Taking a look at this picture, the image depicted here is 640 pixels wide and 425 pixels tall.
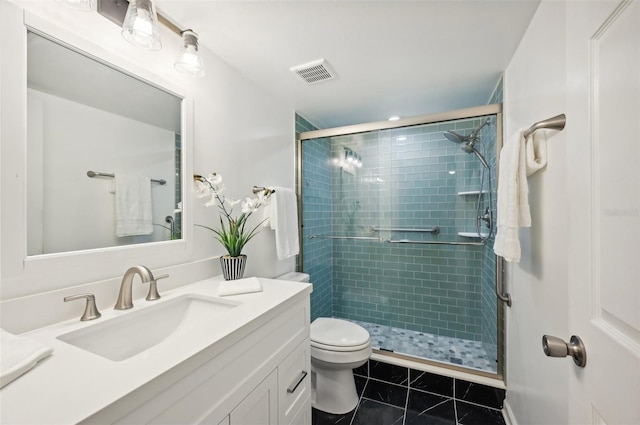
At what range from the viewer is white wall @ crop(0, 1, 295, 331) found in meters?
0.75

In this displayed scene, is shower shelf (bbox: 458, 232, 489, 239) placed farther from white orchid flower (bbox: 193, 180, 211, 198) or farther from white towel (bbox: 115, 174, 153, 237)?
white towel (bbox: 115, 174, 153, 237)

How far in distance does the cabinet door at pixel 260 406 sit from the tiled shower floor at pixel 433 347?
139cm

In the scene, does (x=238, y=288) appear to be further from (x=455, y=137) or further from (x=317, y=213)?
(x=455, y=137)

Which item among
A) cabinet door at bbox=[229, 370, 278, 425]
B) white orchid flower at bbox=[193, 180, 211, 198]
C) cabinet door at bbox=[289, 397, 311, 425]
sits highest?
white orchid flower at bbox=[193, 180, 211, 198]

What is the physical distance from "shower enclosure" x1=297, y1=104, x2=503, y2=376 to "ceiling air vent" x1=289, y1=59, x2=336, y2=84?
545mm

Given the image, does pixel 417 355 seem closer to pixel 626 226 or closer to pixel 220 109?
pixel 626 226

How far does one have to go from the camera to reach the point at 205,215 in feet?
4.58

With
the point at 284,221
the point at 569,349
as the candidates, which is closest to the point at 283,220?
the point at 284,221

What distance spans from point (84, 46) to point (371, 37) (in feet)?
4.10

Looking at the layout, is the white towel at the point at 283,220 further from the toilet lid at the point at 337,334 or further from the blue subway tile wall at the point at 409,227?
the blue subway tile wall at the point at 409,227

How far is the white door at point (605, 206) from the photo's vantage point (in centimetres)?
43

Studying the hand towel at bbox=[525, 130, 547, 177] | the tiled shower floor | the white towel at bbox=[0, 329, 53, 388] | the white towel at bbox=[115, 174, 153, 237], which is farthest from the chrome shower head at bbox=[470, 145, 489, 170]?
the white towel at bbox=[0, 329, 53, 388]

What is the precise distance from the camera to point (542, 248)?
1.07 meters

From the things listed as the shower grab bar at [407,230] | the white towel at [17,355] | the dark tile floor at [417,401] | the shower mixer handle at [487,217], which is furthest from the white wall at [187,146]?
the shower mixer handle at [487,217]
